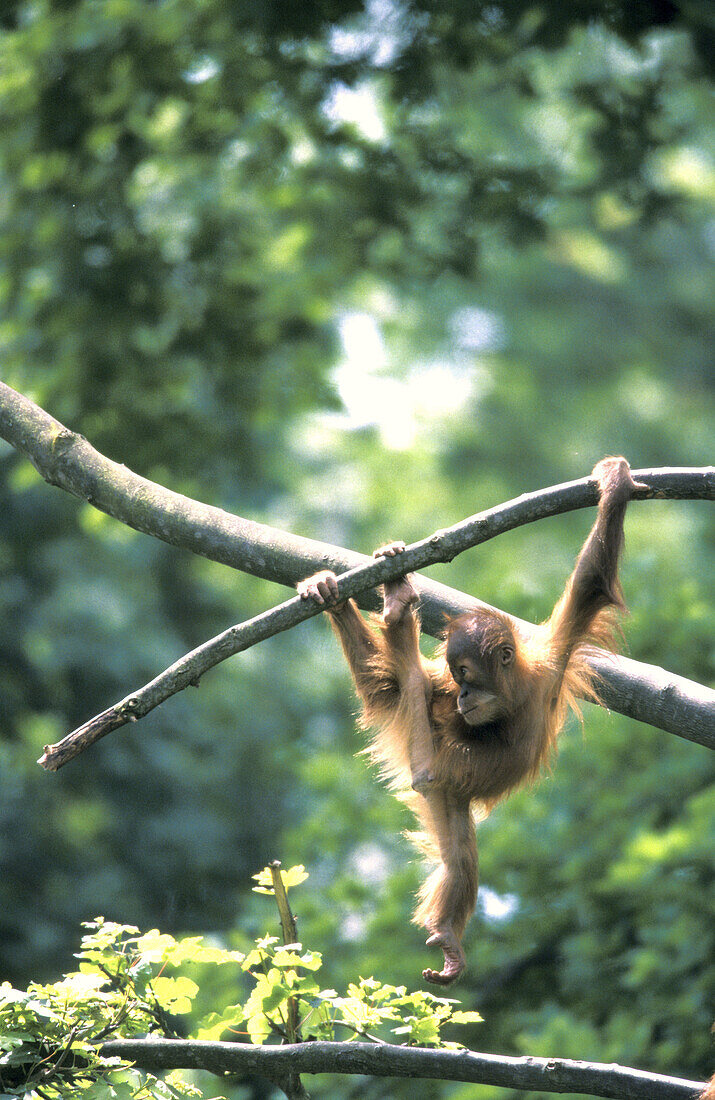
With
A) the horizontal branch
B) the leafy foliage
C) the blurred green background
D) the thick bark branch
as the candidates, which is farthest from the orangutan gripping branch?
the blurred green background

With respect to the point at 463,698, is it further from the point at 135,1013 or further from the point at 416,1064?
the point at 135,1013

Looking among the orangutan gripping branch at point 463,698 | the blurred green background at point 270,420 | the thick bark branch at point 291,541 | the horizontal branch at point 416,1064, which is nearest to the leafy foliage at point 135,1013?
the horizontal branch at point 416,1064

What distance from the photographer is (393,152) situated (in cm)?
725

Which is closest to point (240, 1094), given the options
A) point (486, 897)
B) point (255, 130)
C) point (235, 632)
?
point (486, 897)

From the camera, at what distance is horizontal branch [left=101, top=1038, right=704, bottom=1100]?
8.40 feet

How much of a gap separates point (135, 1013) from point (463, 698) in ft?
4.69

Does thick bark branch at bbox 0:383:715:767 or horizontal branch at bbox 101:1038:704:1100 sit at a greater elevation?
thick bark branch at bbox 0:383:715:767

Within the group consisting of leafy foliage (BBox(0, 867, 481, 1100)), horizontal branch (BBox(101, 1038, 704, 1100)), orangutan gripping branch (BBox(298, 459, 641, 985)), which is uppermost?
orangutan gripping branch (BBox(298, 459, 641, 985))

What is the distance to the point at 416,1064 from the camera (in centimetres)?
257

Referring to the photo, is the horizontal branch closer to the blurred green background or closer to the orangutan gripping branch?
the orangutan gripping branch

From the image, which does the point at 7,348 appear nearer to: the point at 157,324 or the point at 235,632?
the point at 157,324

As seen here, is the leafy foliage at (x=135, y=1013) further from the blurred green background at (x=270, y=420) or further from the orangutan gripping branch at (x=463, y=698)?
the blurred green background at (x=270, y=420)

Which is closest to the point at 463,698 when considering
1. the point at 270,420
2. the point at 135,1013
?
the point at 135,1013

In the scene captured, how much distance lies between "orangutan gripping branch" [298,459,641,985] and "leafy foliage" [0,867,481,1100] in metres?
0.82
